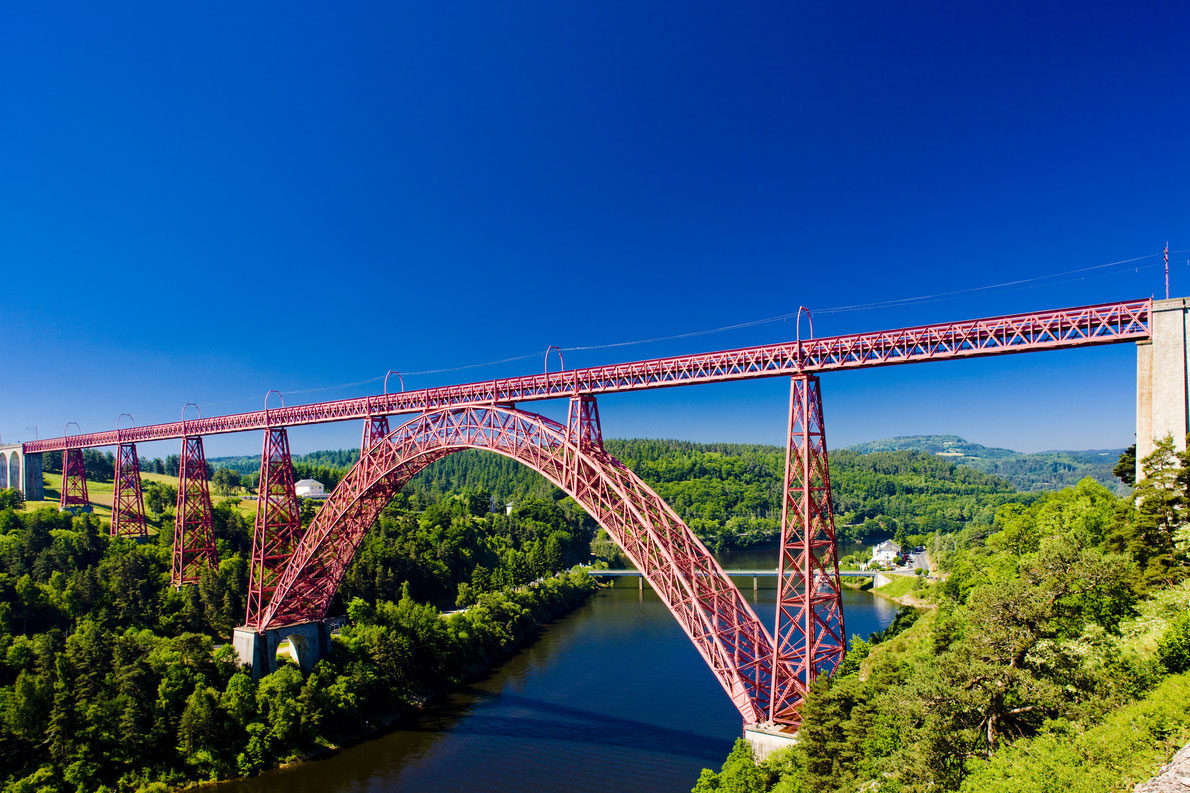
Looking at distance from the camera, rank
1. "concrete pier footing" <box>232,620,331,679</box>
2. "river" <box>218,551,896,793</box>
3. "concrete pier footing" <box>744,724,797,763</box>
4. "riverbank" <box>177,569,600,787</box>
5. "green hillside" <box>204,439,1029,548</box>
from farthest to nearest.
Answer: "green hillside" <box>204,439,1029,548</box>, "concrete pier footing" <box>232,620,331,679</box>, "riverbank" <box>177,569,600,787</box>, "river" <box>218,551,896,793</box>, "concrete pier footing" <box>744,724,797,763</box>

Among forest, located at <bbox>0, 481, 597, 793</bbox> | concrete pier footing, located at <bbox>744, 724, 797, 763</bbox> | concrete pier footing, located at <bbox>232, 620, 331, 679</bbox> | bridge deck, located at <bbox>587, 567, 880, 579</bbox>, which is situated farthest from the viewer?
bridge deck, located at <bbox>587, 567, 880, 579</bbox>

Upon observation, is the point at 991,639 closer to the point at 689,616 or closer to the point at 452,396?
the point at 689,616

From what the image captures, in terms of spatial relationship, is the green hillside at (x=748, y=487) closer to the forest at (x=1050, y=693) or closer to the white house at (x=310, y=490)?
the white house at (x=310, y=490)

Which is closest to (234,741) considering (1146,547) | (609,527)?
(609,527)

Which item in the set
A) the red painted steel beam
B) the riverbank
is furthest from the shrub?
the riverbank

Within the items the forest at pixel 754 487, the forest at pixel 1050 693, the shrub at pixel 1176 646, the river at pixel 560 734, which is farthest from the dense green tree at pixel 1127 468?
the forest at pixel 754 487

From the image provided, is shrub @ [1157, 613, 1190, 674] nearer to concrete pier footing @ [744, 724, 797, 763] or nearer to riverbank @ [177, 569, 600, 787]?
concrete pier footing @ [744, 724, 797, 763]
